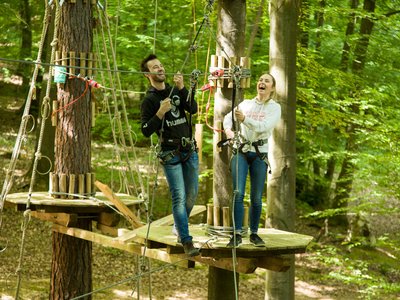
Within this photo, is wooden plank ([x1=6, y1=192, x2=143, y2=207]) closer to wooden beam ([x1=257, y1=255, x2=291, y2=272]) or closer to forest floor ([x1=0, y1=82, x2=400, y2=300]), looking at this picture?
wooden beam ([x1=257, y1=255, x2=291, y2=272])

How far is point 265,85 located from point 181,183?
3.13ft

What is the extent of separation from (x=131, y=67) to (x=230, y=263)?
7.11m

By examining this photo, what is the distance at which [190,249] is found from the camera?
454 cm

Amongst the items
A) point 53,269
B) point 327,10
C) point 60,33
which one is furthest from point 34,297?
point 327,10

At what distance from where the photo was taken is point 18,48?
1470 cm

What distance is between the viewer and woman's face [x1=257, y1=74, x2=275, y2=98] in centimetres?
471

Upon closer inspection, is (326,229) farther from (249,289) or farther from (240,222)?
(240,222)

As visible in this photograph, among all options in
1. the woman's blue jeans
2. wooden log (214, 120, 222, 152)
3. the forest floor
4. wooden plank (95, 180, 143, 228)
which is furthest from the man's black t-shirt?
the forest floor

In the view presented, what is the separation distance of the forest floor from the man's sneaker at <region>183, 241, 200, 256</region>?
4842mm

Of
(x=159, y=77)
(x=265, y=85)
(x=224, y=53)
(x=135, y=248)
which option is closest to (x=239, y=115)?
(x=265, y=85)

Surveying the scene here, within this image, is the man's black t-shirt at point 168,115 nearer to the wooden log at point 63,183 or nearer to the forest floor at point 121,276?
the wooden log at point 63,183

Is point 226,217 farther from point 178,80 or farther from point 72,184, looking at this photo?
point 72,184

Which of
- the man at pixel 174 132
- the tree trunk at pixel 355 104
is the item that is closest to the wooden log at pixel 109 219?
the man at pixel 174 132

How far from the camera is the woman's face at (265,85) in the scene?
15.5ft
